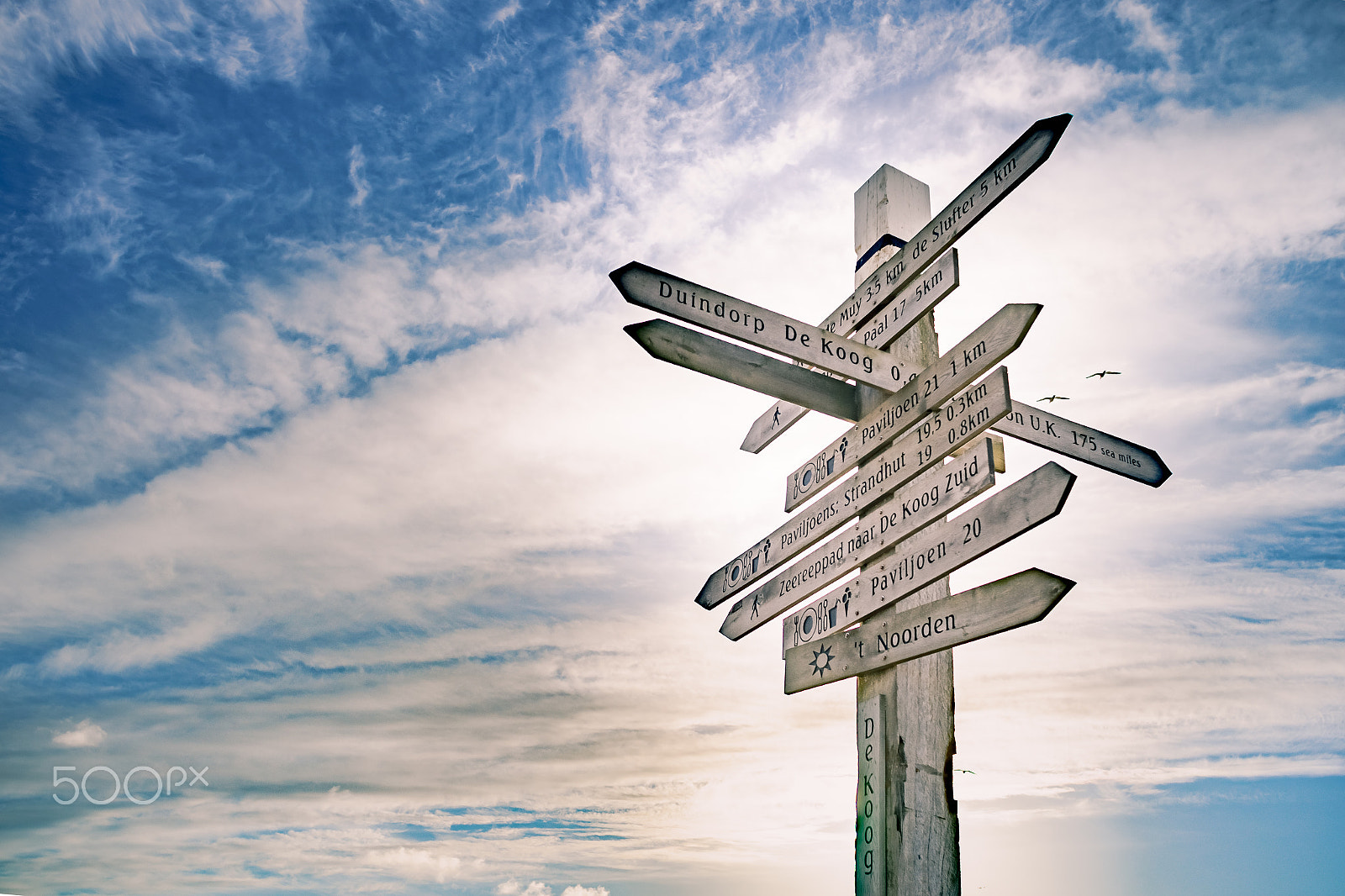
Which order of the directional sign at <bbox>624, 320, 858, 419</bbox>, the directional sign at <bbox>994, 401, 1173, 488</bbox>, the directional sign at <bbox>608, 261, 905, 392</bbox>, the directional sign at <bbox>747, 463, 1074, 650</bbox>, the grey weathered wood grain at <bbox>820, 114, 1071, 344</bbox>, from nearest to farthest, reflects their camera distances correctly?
the directional sign at <bbox>747, 463, 1074, 650</bbox>
the grey weathered wood grain at <bbox>820, 114, 1071, 344</bbox>
the directional sign at <bbox>608, 261, 905, 392</bbox>
the directional sign at <bbox>624, 320, 858, 419</bbox>
the directional sign at <bbox>994, 401, 1173, 488</bbox>

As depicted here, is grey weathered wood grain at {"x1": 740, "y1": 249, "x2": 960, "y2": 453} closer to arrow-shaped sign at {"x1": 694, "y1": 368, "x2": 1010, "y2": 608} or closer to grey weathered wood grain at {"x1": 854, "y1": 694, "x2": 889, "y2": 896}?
arrow-shaped sign at {"x1": 694, "y1": 368, "x2": 1010, "y2": 608}

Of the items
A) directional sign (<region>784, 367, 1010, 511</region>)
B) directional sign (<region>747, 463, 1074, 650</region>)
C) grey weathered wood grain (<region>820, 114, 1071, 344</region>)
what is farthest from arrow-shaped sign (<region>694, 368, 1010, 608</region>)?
grey weathered wood grain (<region>820, 114, 1071, 344</region>)

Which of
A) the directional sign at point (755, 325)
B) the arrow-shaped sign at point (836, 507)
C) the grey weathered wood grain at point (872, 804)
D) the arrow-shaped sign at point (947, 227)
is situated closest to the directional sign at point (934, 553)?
the arrow-shaped sign at point (836, 507)

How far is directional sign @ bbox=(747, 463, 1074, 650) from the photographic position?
3.20m

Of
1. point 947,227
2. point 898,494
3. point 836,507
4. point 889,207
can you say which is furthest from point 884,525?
point 889,207

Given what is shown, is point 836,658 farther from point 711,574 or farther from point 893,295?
point 893,295

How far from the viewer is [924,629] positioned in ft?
12.2

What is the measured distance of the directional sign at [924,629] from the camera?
321cm

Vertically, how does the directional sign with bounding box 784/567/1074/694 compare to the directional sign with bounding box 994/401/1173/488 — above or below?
below

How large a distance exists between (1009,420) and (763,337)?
1.33m

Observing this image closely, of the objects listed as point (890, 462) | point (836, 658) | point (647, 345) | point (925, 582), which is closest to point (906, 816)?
point (836, 658)

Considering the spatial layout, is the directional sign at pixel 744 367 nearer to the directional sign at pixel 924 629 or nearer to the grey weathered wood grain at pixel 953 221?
the grey weathered wood grain at pixel 953 221

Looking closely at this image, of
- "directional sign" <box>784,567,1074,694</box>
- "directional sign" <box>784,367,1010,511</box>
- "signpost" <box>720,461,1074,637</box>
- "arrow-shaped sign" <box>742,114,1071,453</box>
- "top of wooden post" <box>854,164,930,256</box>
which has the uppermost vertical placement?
"top of wooden post" <box>854,164,930,256</box>

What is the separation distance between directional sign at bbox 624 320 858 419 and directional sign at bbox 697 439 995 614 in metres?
0.67
